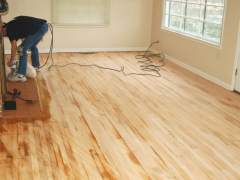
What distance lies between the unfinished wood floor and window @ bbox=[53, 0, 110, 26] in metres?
1.98

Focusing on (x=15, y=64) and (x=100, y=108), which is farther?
(x=15, y=64)

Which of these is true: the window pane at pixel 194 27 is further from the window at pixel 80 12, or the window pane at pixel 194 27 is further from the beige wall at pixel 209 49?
the window at pixel 80 12

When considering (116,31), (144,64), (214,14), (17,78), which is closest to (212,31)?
(214,14)

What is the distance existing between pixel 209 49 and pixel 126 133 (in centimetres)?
267

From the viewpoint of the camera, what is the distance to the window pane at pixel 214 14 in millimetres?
5457

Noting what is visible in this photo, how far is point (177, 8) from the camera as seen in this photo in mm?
6855

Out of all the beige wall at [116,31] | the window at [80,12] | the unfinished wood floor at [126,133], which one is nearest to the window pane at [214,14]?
the unfinished wood floor at [126,133]

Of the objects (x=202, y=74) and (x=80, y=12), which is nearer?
(x=202, y=74)

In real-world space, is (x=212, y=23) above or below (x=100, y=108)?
above

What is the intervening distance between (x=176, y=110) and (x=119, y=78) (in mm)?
1545

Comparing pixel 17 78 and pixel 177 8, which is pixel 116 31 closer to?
pixel 177 8

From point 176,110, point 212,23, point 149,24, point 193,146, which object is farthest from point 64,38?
point 193,146

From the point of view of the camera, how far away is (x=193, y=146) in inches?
133

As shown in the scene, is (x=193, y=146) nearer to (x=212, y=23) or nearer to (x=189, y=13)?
(x=212, y=23)
